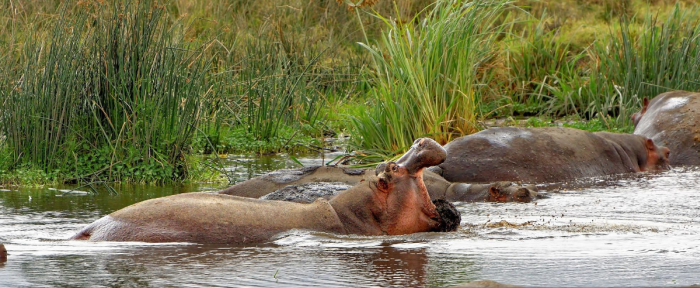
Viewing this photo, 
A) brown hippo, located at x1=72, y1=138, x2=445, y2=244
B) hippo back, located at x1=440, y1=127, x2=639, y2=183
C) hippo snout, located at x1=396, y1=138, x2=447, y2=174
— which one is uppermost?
hippo snout, located at x1=396, y1=138, x2=447, y2=174

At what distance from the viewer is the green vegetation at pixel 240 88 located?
27.0 ft

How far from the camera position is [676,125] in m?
10.0

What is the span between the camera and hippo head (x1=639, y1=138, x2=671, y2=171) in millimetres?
9469

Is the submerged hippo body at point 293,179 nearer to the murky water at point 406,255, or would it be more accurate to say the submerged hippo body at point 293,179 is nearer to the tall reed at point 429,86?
the murky water at point 406,255

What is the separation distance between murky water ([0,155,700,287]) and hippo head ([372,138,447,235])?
0.32ft

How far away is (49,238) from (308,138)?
20.3 ft

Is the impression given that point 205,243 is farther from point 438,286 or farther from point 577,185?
point 577,185

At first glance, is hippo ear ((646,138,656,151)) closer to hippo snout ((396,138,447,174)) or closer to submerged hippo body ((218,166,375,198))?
submerged hippo body ((218,166,375,198))

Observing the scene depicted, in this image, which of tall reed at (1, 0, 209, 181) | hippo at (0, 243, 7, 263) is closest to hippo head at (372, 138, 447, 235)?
hippo at (0, 243, 7, 263)

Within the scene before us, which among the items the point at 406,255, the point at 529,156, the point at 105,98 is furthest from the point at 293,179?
the point at 529,156

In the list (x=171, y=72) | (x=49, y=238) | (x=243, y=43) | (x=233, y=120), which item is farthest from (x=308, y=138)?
(x=49, y=238)

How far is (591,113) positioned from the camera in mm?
12492

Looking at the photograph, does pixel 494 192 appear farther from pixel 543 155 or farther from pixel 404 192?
pixel 404 192

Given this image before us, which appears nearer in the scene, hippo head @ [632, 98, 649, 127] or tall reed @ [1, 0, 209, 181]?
tall reed @ [1, 0, 209, 181]
